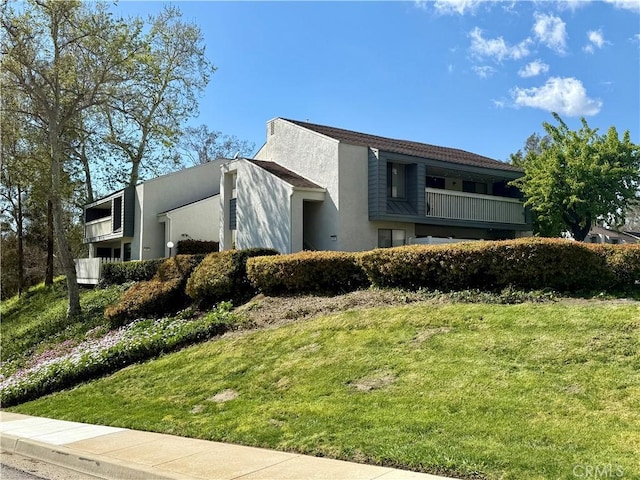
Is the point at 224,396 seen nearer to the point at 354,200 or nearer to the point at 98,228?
the point at 354,200

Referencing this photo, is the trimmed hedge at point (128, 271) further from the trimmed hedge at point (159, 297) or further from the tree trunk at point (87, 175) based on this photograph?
the tree trunk at point (87, 175)

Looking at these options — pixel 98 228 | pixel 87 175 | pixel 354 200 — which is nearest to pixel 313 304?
pixel 354 200

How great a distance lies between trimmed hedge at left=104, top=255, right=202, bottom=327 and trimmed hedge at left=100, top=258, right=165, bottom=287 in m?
3.74

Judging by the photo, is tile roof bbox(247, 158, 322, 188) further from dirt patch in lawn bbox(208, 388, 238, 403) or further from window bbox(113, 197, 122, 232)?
dirt patch in lawn bbox(208, 388, 238, 403)

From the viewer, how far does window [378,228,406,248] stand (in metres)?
21.5

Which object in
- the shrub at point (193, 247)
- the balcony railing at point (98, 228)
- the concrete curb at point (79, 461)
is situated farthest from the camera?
the balcony railing at point (98, 228)

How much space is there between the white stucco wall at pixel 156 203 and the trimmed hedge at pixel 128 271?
2.01 m

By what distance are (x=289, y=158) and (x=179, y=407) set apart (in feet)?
50.0

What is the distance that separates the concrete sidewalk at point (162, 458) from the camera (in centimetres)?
612

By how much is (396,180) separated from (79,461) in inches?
650

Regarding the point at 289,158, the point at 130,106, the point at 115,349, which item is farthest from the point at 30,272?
the point at 115,349

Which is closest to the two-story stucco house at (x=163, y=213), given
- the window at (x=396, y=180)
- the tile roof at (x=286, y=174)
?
the tile roof at (x=286, y=174)

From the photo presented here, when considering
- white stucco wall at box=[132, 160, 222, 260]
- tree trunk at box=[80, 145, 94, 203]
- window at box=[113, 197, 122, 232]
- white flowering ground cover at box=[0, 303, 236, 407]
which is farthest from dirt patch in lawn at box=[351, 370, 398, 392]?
tree trunk at box=[80, 145, 94, 203]

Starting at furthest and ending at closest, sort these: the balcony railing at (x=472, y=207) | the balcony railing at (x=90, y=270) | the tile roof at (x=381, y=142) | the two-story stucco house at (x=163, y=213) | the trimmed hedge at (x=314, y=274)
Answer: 1. the balcony railing at (x=90, y=270)
2. the two-story stucco house at (x=163, y=213)
3. the tile roof at (x=381, y=142)
4. the balcony railing at (x=472, y=207)
5. the trimmed hedge at (x=314, y=274)
